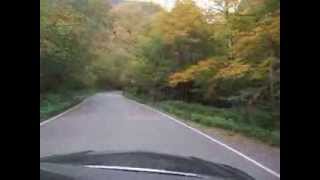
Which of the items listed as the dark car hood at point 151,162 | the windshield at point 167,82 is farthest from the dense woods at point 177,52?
the dark car hood at point 151,162

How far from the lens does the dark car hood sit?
5.16ft

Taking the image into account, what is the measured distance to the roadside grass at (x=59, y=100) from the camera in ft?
5.13

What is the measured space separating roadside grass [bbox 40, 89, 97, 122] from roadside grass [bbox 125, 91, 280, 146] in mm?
216

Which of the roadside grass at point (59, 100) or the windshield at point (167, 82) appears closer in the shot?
the roadside grass at point (59, 100)

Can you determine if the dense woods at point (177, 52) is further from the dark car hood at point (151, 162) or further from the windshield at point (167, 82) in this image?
the dark car hood at point (151, 162)

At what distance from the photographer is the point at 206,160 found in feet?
5.85

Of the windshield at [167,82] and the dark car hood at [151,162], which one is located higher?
the windshield at [167,82]

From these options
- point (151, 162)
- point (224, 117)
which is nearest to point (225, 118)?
point (224, 117)

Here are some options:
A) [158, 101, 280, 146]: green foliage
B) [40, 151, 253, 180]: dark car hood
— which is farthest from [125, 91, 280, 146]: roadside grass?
[40, 151, 253, 180]: dark car hood

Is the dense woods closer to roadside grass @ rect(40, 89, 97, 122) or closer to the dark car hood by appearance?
roadside grass @ rect(40, 89, 97, 122)

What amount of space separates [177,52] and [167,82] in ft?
0.53
